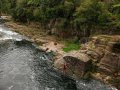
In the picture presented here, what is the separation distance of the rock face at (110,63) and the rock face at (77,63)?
8.55ft

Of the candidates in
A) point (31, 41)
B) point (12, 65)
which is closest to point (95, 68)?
point (12, 65)

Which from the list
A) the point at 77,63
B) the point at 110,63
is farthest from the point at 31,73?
the point at 110,63

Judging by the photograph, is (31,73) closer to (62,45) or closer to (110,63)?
(110,63)

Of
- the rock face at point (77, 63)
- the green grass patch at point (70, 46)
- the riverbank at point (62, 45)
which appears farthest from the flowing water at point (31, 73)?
the green grass patch at point (70, 46)

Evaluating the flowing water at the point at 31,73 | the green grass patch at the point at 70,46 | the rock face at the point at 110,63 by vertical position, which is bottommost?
the green grass patch at the point at 70,46

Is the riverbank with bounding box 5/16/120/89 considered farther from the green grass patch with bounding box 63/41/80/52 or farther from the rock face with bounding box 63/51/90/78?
the green grass patch with bounding box 63/41/80/52

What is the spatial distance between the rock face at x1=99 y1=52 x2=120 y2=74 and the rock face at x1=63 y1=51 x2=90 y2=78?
8.55 ft

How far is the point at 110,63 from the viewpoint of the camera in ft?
127

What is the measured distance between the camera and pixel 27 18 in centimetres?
8238

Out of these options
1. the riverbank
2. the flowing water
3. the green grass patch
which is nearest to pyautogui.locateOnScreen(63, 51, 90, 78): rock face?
the riverbank

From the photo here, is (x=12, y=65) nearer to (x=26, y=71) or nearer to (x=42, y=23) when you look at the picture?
(x=26, y=71)

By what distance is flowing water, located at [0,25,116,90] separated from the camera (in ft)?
112

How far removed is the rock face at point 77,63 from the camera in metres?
38.7

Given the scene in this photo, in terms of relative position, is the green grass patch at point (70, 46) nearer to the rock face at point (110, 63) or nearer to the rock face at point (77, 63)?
the rock face at point (77, 63)
